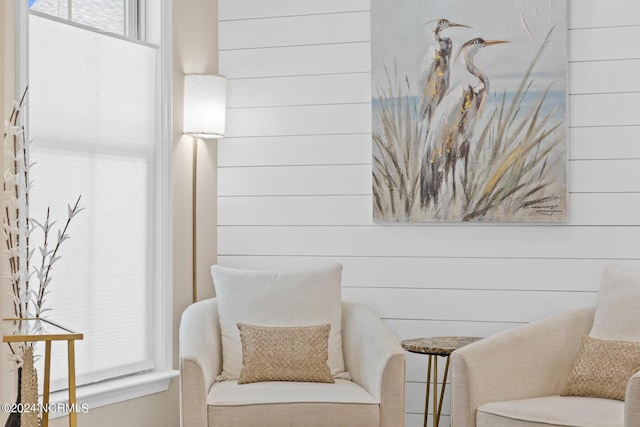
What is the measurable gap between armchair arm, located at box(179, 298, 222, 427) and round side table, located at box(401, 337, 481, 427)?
0.80 meters

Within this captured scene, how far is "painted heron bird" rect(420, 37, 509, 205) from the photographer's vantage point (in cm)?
371

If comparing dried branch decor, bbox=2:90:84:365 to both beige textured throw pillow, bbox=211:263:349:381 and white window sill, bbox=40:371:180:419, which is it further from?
beige textured throw pillow, bbox=211:263:349:381

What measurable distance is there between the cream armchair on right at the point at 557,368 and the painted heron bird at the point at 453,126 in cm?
84

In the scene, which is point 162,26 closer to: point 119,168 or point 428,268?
point 119,168

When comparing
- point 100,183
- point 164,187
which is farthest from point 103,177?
point 164,187

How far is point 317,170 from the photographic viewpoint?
3.98m

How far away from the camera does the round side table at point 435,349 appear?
3287 millimetres

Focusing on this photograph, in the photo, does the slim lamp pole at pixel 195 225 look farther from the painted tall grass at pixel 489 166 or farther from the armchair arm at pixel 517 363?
the armchair arm at pixel 517 363

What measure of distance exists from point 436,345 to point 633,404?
0.94m

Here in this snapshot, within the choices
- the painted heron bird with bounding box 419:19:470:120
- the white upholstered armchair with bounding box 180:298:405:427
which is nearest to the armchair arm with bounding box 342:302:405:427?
the white upholstered armchair with bounding box 180:298:405:427

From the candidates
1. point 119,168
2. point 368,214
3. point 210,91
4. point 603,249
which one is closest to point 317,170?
point 368,214

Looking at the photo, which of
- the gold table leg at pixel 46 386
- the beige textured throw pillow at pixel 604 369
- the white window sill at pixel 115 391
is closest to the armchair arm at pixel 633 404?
the beige textured throw pillow at pixel 604 369
